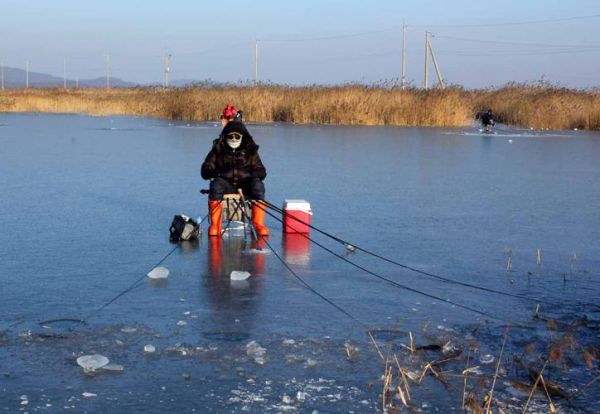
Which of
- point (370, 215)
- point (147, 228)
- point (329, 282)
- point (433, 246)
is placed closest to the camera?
point (329, 282)

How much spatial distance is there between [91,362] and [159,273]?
246 cm

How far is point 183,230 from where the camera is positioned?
931 cm

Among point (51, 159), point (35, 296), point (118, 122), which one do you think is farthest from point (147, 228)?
point (118, 122)

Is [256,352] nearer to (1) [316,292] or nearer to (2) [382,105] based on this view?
(1) [316,292]

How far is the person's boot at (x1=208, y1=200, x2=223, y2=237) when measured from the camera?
9.52 meters

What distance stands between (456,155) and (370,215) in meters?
9.68

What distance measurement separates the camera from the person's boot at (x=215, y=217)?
952cm

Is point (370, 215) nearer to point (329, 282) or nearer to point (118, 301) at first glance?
point (329, 282)

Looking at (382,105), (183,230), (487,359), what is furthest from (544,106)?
(487,359)

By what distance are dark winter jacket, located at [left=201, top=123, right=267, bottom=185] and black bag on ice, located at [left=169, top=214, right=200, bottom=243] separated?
497 millimetres

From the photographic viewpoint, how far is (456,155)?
20.6 metres

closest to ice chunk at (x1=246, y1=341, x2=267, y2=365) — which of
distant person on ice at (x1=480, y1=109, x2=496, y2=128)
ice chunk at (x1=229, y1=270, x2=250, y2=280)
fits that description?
ice chunk at (x1=229, y1=270, x2=250, y2=280)

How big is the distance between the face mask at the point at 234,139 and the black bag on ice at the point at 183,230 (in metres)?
0.88

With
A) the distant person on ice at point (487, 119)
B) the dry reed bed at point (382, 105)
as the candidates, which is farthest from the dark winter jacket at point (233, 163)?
the dry reed bed at point (382, 105)
